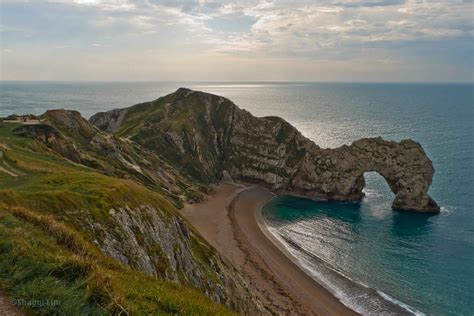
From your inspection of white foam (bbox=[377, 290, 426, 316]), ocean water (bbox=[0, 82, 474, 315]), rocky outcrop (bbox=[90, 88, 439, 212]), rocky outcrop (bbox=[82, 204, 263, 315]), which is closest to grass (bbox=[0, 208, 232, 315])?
rocky outcrop (bbox=[82, 204, 263, 315])

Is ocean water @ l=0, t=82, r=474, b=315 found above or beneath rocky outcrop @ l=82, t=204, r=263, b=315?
beneath

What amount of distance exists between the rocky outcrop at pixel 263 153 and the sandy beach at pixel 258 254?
1391 centimetres

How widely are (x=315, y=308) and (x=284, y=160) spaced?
74.4 meters

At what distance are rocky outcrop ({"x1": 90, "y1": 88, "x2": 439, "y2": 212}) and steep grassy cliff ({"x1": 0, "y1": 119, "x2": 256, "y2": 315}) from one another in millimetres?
50111

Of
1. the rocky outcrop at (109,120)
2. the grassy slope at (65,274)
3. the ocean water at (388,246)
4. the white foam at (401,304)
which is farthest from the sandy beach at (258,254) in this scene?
the rocky outcrop at (109,120)

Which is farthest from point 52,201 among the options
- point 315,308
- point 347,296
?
point 347,296

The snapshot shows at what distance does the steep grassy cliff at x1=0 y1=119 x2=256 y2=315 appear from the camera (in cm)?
1273

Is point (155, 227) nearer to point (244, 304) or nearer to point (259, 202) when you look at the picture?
point (244, 304)

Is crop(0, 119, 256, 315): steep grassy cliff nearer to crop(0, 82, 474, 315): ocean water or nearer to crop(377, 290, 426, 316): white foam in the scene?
crop(377, 290, 426, 316): white foam

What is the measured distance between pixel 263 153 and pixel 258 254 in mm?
61536

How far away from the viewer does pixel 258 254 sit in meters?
71.9

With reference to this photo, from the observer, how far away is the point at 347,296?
5819 cm

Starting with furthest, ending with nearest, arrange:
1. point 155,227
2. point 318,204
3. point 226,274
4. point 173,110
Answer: point 173,110 → point 318,204 → point 226,274 → point 155,227

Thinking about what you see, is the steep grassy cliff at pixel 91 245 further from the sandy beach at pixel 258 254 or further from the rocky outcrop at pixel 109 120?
the rocky outcrop at pixel 109 120
